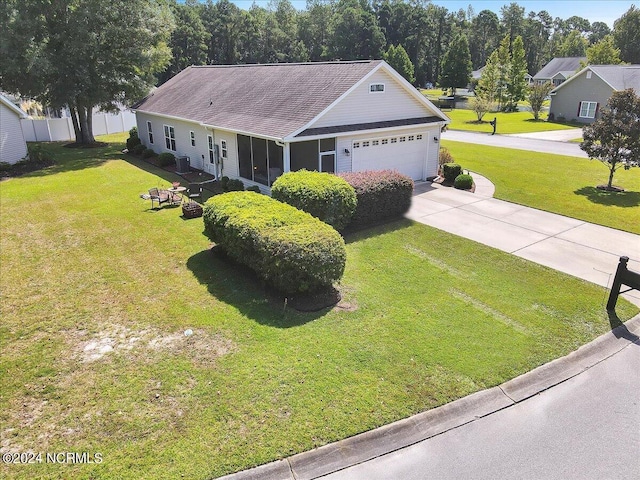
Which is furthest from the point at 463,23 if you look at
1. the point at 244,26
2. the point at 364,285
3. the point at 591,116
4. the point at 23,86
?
the point at 364,285

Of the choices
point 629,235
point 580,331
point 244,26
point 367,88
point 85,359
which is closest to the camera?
point 85,359

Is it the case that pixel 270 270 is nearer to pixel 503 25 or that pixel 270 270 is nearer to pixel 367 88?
pixel 367 88

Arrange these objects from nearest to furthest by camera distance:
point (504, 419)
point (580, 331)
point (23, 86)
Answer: point (504, 419), point (580, 331), point (23, 86)

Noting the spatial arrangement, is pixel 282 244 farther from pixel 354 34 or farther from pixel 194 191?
pixel 354 34

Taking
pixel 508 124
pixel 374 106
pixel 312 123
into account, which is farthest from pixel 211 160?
pixel 508 124

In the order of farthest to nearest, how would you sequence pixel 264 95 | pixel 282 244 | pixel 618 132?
pixel 264 95
pixel 618 132
pixel 282 244

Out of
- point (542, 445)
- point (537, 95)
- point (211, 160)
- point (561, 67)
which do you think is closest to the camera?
point (542, 445)

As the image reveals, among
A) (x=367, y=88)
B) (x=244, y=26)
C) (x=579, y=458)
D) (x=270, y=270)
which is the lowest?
(x=579, y=458)
